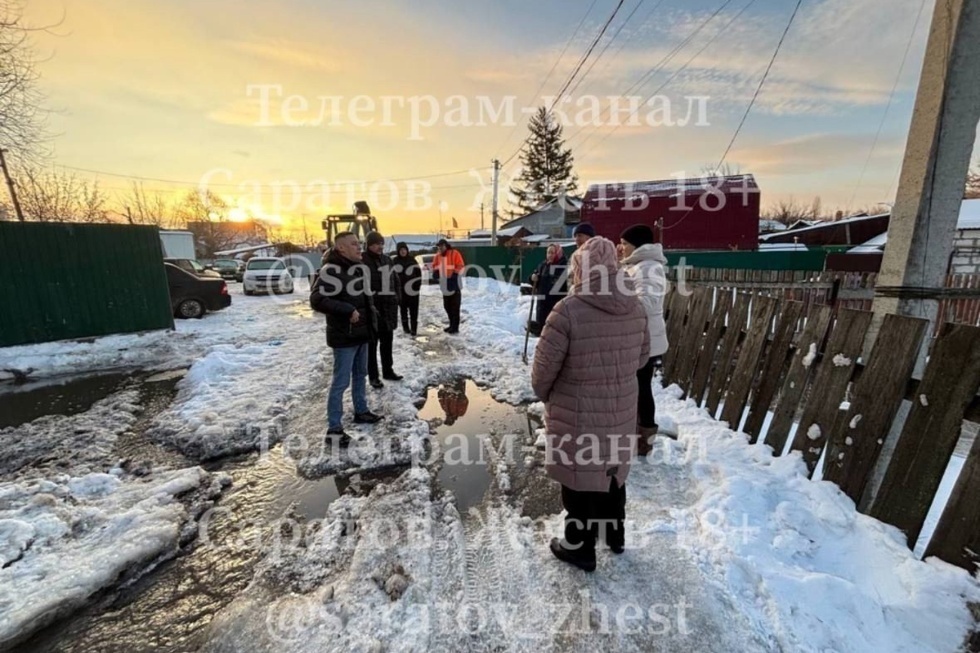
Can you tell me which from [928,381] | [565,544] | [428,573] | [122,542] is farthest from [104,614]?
[928,381]

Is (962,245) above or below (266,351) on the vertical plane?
above

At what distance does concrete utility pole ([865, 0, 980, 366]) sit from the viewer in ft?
7.91

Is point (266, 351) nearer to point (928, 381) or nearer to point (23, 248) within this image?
point (23, 248)

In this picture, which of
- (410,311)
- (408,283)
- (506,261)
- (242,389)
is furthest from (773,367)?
(506,261)

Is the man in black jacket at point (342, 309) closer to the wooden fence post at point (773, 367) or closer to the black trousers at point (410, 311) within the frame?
the wooden fence post at point (773, 367)

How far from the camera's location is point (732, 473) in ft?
10.2

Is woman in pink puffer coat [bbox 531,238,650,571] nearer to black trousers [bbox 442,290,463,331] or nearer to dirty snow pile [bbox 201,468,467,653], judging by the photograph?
dirty snow pile [bbox 201,468,467,653]

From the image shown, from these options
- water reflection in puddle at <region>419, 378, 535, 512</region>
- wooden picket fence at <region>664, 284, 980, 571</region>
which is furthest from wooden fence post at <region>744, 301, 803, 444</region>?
water reflection in puddle at <region>419, 378, 535, 512</region>

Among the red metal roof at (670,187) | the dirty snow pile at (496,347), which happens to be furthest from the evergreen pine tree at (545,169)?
the dirty snow pile at (496,347)

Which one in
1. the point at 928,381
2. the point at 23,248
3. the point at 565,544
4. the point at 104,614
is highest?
the point at 23,248

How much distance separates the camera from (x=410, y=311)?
8.55 m

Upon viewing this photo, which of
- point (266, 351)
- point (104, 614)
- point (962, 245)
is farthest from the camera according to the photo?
point (962, 245)

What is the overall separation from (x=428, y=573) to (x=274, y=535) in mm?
1134

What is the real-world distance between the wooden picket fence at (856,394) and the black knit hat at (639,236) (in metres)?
1.23
